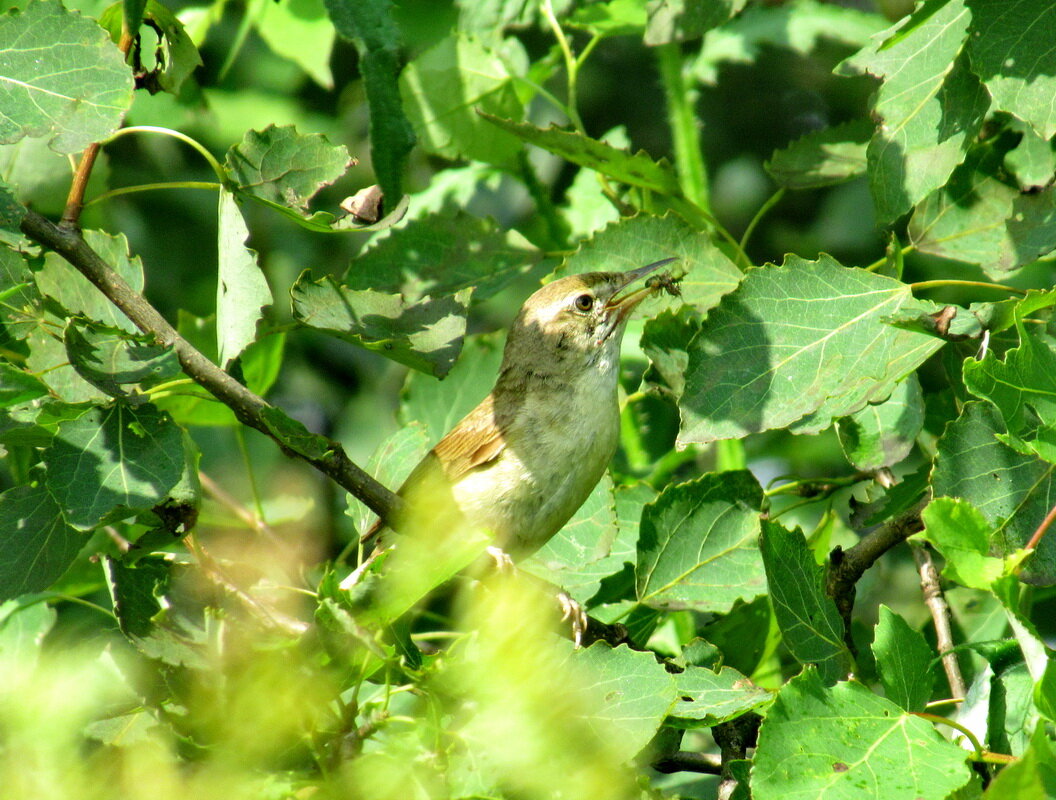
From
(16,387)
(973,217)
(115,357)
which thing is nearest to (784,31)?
(973,217)

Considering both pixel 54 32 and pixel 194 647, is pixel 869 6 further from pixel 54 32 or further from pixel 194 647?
pixel 194 647

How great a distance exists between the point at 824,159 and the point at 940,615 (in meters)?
1.22

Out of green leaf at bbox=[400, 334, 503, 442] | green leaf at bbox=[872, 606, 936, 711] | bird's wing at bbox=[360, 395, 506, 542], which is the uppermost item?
green leaf at bbox=[872, 606, 936, 711]

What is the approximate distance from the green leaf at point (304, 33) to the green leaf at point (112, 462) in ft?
6.41

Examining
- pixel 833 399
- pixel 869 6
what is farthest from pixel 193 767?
pixel 869 6

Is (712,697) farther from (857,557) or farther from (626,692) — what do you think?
(857,557)

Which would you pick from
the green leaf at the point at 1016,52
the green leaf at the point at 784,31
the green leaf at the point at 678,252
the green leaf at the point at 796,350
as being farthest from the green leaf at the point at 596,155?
the green leaf at the point at 784,31

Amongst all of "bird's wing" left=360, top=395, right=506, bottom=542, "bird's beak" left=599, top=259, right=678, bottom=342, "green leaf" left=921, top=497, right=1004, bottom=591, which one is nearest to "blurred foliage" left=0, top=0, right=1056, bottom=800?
"green leaf" left=921, top=497, right=1004, bottom=591

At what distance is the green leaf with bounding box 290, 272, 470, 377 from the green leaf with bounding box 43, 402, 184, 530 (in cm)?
37

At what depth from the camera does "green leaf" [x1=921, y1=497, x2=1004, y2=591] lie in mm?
1735

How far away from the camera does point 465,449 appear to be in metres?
3.70

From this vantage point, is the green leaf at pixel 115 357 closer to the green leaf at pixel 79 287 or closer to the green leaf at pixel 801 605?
the green leaf at pixel 79 287

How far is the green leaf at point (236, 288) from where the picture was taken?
7.61 feet

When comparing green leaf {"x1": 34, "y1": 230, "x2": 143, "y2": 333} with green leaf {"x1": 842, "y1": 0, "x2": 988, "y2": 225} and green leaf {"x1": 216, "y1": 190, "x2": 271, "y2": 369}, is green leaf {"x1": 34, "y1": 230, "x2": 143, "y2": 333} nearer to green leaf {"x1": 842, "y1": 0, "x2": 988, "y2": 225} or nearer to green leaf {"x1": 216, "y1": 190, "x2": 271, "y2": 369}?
green leaf {"x1": 216, "y1": 190, "x2": 271, "y2": 369}
